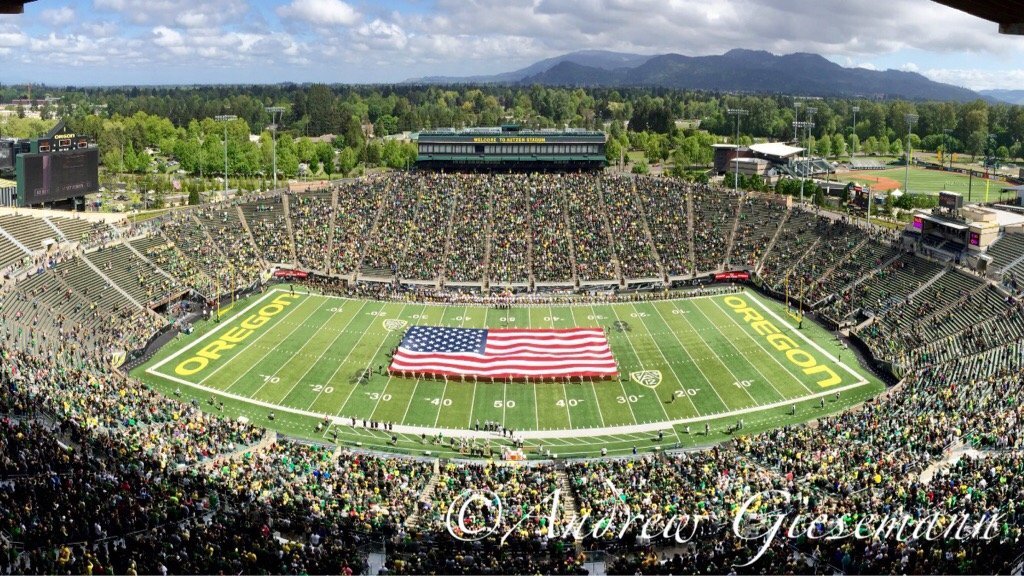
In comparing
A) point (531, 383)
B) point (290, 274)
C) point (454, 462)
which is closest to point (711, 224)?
point (531, 383)

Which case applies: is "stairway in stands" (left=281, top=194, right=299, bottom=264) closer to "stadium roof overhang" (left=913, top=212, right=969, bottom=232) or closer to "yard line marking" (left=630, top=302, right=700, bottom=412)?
"yard line marking" (left=630, top=302, right=700, bottom=412)

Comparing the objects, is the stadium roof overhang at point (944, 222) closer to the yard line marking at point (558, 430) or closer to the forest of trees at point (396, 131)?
the yard line marking at point (558, 430)

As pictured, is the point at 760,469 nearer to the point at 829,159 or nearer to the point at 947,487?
the point at 947,487

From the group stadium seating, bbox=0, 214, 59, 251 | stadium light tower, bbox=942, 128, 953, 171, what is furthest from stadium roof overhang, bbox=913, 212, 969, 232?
stadium light tower, bbox=942, 128, 953, 171

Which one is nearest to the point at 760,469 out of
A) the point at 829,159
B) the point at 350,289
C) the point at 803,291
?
the point at 803,291

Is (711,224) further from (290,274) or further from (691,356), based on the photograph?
(290,274)
